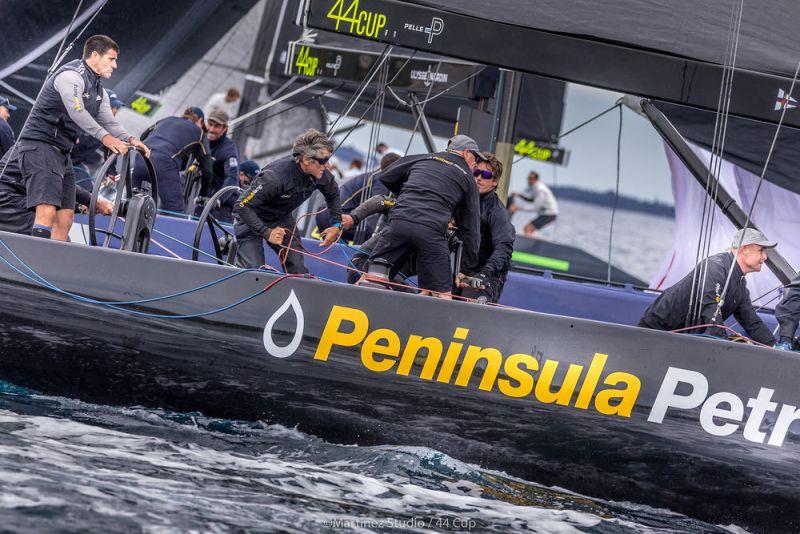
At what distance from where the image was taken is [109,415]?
457 centimetres

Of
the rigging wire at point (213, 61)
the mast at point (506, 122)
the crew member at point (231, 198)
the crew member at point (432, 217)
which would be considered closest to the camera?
the crew member at point (432, 217)

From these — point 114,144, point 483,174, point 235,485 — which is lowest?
point 235,485

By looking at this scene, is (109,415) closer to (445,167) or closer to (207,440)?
(207,440)

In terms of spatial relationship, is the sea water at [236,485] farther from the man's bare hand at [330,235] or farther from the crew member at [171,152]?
the crew member at [171,152]

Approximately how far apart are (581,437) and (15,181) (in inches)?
118

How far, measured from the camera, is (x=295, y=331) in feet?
14.8

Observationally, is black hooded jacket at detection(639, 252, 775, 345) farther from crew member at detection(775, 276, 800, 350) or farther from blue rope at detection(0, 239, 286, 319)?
blue rope at detection(0, 239, 286, 319)

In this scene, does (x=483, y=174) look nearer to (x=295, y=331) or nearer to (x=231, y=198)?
(x=295, y=331)

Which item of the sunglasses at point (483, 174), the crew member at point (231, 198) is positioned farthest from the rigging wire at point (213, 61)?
the sunglasses at point (483, 174)

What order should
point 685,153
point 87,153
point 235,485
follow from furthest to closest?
point 87,153 → point 685,153 → point 235,485

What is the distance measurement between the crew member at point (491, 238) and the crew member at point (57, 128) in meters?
1.72

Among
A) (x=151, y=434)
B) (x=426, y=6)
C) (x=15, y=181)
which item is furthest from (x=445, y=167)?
(x=15, y=181)

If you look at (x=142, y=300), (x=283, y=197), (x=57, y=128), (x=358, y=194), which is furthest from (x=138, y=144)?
(x=358, y=194)

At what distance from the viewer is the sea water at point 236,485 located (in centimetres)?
339
